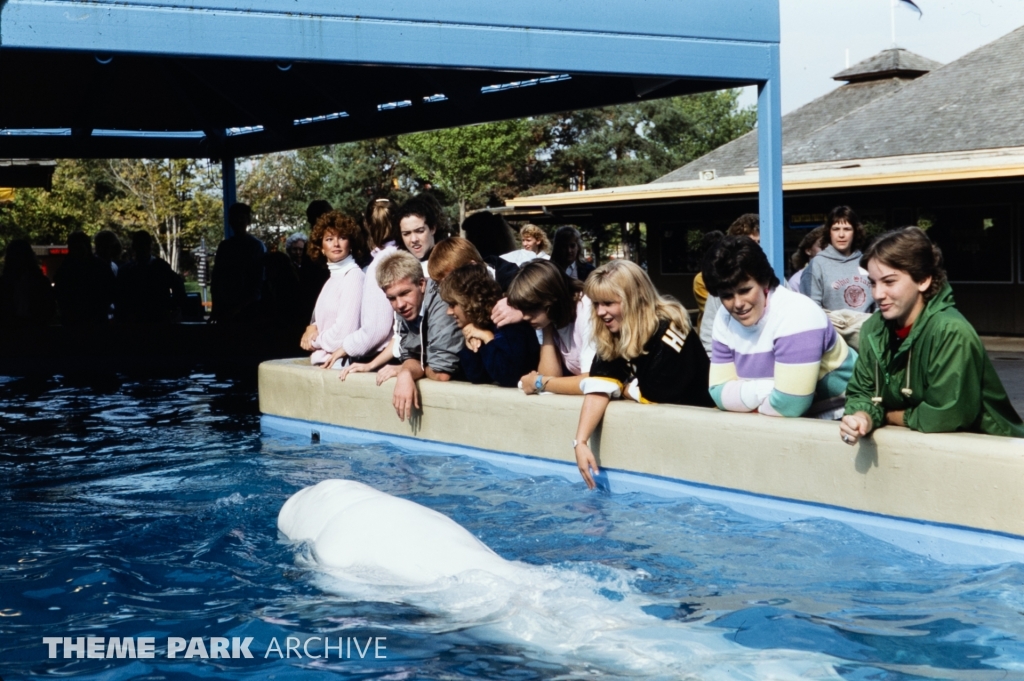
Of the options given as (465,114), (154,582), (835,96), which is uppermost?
(835,96)

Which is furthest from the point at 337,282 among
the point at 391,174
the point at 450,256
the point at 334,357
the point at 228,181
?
the point at 391,174

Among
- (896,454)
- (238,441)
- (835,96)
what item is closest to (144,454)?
(238,441)

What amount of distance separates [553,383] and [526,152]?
4981 cm

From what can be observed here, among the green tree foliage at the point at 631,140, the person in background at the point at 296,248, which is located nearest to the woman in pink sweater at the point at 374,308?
the person in background at the point at 296,248

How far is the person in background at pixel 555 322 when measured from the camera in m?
6.52

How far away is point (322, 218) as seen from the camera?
28.6ft

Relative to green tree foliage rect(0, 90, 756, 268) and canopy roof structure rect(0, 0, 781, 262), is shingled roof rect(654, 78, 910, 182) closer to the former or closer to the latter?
green tree foliage rect(0, 90, 756, 268)

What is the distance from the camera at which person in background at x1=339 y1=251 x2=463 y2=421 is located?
24.7 ft

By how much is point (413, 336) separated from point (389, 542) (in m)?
3.49

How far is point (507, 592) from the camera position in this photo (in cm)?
431

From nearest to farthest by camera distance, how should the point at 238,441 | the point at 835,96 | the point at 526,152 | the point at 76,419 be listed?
the point at 238,441, the point at 76,419, the point at 835,96, the point at 526,152

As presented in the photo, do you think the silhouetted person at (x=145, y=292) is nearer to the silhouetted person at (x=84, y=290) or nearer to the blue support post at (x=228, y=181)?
the silhouetted person at (x=84, y=290)

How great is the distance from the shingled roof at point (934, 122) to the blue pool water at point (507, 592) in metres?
15.4

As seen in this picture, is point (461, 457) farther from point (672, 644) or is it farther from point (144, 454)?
point (672, 644)
